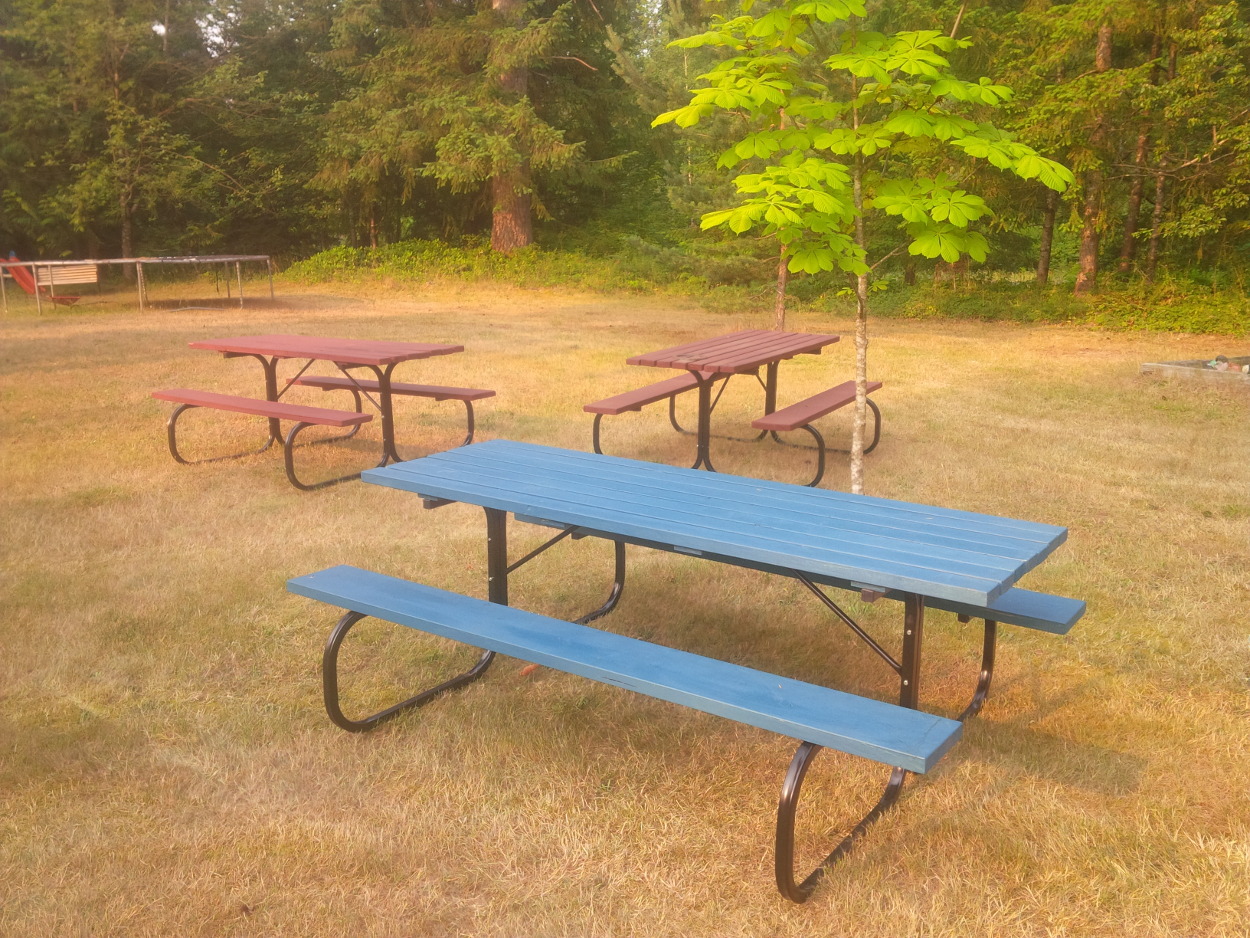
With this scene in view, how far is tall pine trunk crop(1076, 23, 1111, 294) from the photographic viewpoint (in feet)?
44.3

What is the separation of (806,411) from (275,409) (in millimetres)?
3007

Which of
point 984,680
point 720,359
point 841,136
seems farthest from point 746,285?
point 984,680

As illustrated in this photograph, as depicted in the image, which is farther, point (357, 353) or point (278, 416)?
point (357, 353)

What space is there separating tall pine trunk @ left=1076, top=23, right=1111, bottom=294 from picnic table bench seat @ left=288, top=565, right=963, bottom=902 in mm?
13372

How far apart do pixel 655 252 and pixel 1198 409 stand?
9.93 meters

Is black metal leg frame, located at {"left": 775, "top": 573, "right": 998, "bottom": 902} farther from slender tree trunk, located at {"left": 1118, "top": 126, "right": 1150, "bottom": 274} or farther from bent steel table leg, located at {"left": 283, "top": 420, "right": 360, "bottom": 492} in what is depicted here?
slender tree trunk, located at {"left": 1118, "top": 126, "right": 1150, "bottom": 274}

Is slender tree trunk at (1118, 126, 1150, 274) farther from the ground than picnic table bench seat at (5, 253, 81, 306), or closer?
farther from the ground

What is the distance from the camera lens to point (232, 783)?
2631 mm

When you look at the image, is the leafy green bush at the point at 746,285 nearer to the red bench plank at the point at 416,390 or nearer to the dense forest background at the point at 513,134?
the dense forest background at the point at 513,134

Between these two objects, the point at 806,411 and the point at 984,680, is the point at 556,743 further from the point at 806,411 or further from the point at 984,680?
the point at 806,411

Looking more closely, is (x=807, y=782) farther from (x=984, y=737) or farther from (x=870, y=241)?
(x=870, y=241)

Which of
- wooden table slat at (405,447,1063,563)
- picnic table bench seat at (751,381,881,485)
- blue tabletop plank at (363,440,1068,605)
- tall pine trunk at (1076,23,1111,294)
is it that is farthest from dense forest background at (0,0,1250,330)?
wooden table slat at (405,447,1063,563)

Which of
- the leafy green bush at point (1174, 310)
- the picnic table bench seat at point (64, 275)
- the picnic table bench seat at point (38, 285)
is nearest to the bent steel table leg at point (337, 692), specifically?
the leafy green bush at point (1174, 310)

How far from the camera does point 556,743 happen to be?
2820 mm
